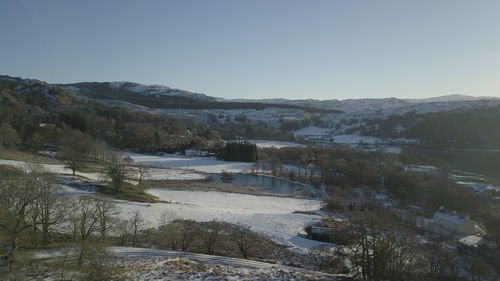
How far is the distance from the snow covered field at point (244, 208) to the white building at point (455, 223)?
14.2 metres

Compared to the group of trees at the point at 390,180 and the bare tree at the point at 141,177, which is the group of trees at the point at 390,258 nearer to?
the group of trees at the point at 390,180

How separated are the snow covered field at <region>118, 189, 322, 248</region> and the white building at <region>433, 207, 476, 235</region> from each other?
46.5 feet

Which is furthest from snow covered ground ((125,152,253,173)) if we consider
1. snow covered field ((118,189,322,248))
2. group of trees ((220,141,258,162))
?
snow covered field ((118,189,322,248))

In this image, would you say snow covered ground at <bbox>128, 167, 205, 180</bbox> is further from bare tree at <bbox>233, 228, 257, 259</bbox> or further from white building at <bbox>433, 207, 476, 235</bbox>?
white building at <bbox>433, 207, 476, 235</bbox>

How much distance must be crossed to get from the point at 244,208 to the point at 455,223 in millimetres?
23230

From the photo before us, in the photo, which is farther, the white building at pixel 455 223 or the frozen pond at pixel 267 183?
the frozen pond at pixel 267 183

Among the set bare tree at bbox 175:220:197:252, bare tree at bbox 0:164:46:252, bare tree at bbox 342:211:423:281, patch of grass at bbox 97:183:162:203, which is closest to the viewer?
bare tree at bbox 0:164:46:252

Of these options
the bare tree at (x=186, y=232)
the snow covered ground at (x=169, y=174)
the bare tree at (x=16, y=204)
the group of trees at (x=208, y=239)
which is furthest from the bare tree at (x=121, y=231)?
the snow covered ground at (x=169, y=174)

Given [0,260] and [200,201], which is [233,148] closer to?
[200,201]

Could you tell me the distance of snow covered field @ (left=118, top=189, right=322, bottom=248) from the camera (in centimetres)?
2627

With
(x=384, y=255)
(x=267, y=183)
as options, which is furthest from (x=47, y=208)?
(x=267, y=183)

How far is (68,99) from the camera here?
158 metres

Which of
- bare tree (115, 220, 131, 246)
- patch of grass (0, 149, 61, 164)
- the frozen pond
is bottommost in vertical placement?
the frozen pond

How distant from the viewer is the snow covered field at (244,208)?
26266mm
